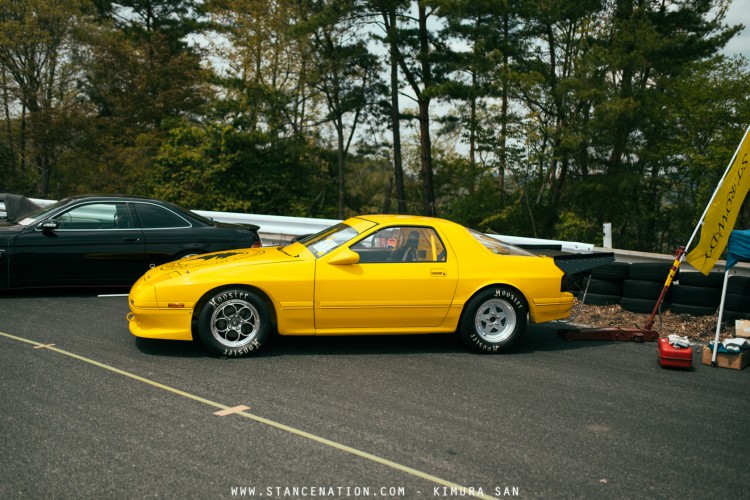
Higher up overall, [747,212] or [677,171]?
[677,171]

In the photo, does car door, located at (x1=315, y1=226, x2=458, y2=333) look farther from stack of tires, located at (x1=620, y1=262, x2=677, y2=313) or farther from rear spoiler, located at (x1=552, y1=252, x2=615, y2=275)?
stack of tires, located at (x1=620, y1=262, x2=677, y2=313)

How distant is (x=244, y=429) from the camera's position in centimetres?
446

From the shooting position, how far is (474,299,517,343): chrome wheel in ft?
22.3

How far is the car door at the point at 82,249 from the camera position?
8.52 m

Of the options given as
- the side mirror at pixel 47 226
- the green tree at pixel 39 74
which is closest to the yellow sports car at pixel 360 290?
the side mirror at pixel 47 226

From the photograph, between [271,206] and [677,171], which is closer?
[677,171]

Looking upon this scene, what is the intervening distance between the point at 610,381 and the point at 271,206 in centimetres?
2777

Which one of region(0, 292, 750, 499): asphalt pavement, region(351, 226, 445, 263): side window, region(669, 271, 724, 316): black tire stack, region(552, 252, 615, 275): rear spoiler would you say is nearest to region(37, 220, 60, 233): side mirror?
region(0, 292, 750, 499): asphalt pavement

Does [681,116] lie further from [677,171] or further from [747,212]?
[747,212]

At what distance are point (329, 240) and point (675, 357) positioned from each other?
140 inches

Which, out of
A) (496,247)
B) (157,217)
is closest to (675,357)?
(496,247)

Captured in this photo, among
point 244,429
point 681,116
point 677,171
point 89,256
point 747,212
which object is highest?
point 681,116

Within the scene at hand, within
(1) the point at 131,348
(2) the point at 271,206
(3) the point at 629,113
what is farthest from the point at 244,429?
(2) the point at 271,206

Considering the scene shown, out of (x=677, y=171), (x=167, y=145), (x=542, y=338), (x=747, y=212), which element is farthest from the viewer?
(x=167, y=145)
